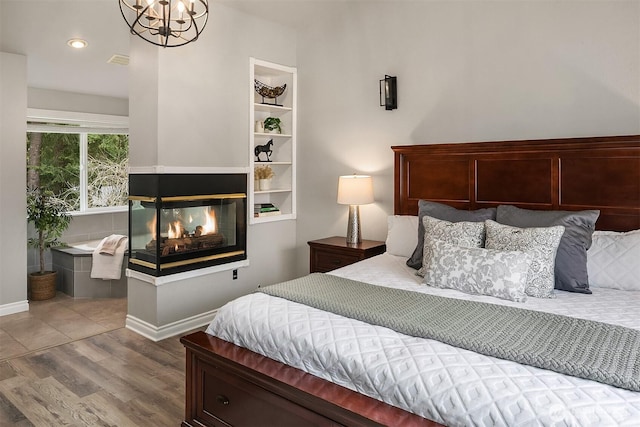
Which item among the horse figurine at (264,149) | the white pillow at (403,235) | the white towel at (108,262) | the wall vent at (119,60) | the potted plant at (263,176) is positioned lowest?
the white towel at (108,262)

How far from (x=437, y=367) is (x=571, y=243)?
1446 mm

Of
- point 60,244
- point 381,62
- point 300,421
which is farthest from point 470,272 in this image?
point 60,244

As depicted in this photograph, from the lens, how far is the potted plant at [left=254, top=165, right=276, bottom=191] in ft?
14.7

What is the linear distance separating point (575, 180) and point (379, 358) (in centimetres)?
213

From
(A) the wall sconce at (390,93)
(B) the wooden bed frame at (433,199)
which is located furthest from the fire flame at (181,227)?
(A) the wall sconce at (390,93)

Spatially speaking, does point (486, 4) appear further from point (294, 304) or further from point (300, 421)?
point (300, 421)

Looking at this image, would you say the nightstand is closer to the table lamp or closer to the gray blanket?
the table lamp

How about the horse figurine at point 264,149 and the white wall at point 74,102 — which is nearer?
the horse figurine at point 264,149

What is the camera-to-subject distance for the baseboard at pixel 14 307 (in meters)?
4.24

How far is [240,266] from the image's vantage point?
163 inches

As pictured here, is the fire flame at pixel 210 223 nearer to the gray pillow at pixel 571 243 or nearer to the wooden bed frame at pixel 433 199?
the wooden bed frame at pixel 433 199

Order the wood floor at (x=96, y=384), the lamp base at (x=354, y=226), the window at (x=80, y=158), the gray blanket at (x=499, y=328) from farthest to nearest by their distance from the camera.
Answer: the window at (x=80, y=158)
the lamp base at (x=354, y=226)
the wood floor at (x=96, y=384)
the gray blanket at (x=499, y=328)

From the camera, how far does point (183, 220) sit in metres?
3.67

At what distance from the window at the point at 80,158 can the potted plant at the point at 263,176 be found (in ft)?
7.09
